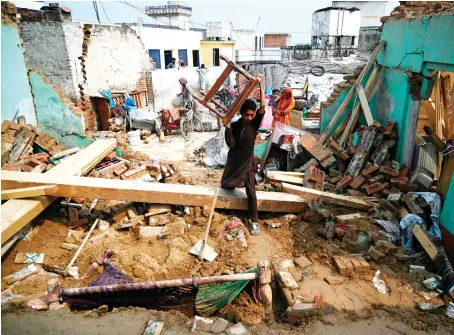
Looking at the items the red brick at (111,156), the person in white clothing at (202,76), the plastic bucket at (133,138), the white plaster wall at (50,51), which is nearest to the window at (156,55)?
the person in white clothing at (202,76)

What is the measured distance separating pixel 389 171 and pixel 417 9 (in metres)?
3.44

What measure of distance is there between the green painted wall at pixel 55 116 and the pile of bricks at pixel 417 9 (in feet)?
28.0

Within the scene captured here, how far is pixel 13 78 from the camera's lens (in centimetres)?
692

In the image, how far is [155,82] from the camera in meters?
15.0

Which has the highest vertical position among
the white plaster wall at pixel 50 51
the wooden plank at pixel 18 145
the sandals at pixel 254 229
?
the white plaster wall at pixel 50 51

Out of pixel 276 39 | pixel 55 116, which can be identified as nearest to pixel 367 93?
pixel 55 116

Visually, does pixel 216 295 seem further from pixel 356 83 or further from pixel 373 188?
pixel 356 83

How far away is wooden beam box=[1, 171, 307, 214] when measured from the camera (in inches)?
183

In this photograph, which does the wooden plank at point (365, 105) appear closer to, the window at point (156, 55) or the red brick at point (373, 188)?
the red brick at point (373, 188)

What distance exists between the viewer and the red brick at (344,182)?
231 inches

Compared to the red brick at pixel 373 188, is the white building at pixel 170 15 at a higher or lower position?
higher

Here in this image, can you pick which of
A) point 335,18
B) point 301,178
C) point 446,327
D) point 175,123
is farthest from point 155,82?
point 335,18

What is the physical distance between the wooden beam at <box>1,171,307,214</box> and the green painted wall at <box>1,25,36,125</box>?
282 cm

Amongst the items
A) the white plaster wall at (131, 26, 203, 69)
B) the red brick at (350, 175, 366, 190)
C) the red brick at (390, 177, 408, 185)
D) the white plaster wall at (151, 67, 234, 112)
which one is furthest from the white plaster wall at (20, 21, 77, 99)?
the red brick at (390, 177, 408, 185)
